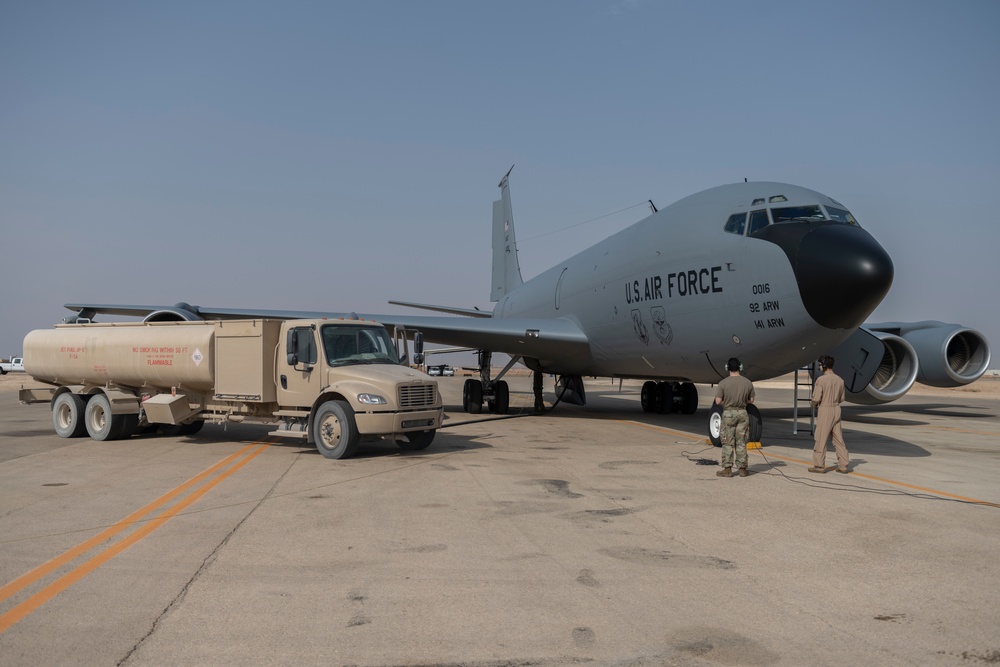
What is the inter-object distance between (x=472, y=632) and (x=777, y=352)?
29.3 ft

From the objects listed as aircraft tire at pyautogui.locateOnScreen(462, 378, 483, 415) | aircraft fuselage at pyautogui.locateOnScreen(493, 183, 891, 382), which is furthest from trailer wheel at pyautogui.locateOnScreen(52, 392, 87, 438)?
aircraft fuselage at pyautogui.locateOnScreen(493, 183, 891, 382)

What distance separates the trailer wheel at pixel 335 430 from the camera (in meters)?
10.8

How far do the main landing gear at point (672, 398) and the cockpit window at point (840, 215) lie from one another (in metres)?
9.29

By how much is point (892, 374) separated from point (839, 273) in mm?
8807

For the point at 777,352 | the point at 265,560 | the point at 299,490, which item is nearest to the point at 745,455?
the point at 777,352

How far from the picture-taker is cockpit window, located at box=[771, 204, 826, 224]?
11.6 metres

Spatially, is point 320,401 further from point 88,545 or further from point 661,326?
point 661,326

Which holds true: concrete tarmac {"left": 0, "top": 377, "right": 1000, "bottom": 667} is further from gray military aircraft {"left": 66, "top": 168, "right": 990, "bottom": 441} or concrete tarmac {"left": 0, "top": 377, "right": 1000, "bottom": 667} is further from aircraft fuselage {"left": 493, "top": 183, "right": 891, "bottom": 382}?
gray military aircraft {"left": 66, "top": 168, "right": 990, "bottom": 441}

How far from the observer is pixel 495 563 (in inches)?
206

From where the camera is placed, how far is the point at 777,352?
452 inches

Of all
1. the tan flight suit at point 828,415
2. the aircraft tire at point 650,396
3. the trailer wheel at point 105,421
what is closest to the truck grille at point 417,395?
the tan flight suit at point 828,415

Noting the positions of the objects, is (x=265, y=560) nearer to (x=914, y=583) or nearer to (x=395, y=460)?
(x=914, y=583)

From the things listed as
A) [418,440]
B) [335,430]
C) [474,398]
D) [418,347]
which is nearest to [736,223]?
[418,347]

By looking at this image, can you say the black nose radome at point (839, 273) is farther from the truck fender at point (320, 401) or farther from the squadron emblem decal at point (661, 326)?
the truck fender at point (320, 401)
